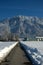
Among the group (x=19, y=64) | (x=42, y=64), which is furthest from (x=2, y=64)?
(x=42, y=64)

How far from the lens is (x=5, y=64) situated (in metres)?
15.8

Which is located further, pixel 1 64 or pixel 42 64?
pixel 1 64

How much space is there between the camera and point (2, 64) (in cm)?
1566

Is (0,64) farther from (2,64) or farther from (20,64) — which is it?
(20,64)

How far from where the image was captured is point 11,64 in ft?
51.2

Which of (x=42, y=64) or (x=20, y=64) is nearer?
(x=42, y=64)

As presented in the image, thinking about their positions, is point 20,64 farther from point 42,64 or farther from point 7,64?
point 42,64

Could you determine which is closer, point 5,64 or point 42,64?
point 42,64

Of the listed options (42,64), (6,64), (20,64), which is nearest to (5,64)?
(6,64)

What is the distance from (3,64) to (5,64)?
16cm

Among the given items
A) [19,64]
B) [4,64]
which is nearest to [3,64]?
[4,64]

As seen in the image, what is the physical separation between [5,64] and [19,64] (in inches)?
38.4

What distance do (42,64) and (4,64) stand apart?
474 cm

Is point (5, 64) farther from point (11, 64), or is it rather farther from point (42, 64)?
point (42, 64)
